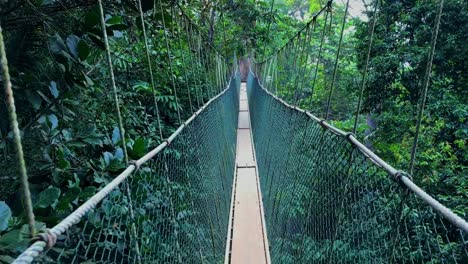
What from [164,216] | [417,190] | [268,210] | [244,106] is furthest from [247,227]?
[244,106]

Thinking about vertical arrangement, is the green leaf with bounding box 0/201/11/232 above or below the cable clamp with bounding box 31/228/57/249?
below

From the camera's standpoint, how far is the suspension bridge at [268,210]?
0.65 m

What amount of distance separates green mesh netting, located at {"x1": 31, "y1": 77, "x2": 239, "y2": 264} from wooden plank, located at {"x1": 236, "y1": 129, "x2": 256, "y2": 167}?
6.12 feet

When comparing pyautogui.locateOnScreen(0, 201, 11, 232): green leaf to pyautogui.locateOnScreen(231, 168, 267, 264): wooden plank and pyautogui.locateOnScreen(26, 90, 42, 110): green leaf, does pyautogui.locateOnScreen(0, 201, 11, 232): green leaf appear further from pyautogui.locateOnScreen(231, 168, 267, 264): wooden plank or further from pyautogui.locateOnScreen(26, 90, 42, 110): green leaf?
pyautogui.locateOnScreen(231, 168, 267, 264): wooden plank

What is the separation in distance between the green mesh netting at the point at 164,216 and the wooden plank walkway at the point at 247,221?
0.11 meters

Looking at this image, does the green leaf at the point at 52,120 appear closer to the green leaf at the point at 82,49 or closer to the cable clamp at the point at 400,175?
the green leaf at the point at 82,49

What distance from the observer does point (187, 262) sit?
4.42ft

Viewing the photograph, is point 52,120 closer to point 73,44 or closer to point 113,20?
point 73,44

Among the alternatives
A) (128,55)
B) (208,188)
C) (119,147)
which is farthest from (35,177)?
(128,55)

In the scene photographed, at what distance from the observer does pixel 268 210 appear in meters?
2.77

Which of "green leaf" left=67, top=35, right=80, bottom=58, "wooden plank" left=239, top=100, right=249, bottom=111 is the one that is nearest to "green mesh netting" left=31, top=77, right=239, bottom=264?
"green leaf" left=67, top=35, right=80, bottom=58

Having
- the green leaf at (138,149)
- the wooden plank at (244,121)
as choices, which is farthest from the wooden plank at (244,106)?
the green leaf at (138,149)

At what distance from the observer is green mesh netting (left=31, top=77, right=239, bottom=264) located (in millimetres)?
756

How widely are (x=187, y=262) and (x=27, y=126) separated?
709 mm
